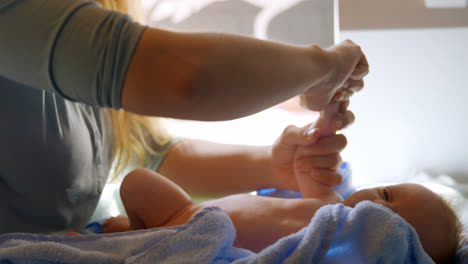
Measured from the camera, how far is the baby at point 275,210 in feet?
2.30

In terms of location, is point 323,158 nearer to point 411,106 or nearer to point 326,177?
point 326,177

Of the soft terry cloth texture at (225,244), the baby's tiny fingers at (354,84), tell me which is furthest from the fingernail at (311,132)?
the soft terry cloth texture at (225,244)

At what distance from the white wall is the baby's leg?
2.07 ft

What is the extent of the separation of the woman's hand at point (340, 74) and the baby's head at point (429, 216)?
204mm

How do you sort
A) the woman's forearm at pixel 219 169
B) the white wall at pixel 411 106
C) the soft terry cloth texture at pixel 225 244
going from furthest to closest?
1. the white wall at pixel 411 106
2. the woman's forearm at pixel 219 169
3. the soft terry cloth texture at pixel 225 244

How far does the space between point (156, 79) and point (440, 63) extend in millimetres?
954

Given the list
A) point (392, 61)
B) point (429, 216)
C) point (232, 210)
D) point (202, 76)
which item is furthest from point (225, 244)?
point (392, 61)

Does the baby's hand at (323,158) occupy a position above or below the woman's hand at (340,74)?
below

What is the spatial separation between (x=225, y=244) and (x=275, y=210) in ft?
0.63

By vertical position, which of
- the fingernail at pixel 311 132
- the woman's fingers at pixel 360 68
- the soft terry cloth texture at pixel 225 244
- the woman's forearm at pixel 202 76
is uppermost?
the woman's forearm at pixel 202 76

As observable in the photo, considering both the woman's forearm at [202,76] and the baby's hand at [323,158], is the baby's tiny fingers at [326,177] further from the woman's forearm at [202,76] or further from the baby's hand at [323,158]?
the woman's forearm at [202,76]

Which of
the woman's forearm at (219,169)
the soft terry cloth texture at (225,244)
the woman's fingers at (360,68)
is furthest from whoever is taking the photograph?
the woman's forearm at (219,169)

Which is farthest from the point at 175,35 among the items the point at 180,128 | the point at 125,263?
the point at 180,128

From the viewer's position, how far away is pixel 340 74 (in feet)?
1.95
